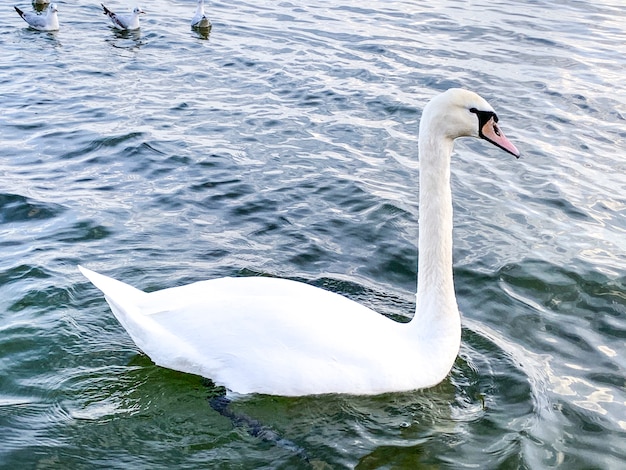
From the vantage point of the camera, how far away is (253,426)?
15.4 ft

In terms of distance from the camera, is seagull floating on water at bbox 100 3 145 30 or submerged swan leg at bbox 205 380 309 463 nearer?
submerged swan leg at bbox 205 380 309 463

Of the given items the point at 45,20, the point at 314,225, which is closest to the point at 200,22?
the point at 45,20

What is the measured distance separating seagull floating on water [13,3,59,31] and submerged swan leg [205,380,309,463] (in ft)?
41.4

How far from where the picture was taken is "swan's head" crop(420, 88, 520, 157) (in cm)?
488

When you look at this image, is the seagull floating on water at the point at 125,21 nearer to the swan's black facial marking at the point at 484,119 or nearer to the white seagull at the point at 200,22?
the white seagull at the point at 200,22

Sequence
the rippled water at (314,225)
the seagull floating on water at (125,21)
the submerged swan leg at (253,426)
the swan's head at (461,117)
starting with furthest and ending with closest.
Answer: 1. the seagull floating on water at (125,21)
2. the swan's head at (461,117)
3. the rippled water at (314,225)
4. the submerged swan leg at (253,426)

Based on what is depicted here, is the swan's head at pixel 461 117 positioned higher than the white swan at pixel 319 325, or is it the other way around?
the swan's head at pixel 461 117

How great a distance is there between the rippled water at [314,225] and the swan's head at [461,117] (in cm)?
154

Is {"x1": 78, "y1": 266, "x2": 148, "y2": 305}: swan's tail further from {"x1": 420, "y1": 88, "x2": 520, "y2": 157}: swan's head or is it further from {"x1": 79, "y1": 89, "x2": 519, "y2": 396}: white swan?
{"x1": 420, "y1": 88, "x2": 520, "y2": 157}: swan's head

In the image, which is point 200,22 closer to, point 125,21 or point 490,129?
point 125,21

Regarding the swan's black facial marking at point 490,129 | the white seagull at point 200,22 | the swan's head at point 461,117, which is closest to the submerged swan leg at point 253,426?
the swan's head at point 461,117

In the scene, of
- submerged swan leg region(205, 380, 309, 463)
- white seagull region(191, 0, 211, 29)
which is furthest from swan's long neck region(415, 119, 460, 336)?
white seagull region(191, 0, 211, 29)

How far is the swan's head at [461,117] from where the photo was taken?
4879 millimetres

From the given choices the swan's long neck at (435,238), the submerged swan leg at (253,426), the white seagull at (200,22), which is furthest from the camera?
the white seagull at (200,22)
